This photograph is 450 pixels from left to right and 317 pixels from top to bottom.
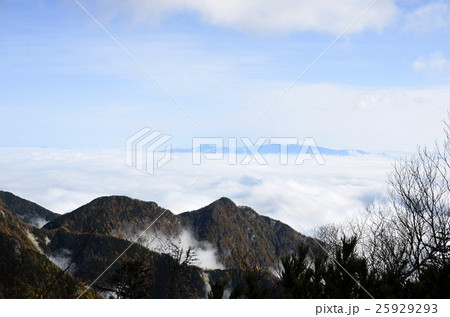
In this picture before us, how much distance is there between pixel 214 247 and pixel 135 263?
13499 centimetres

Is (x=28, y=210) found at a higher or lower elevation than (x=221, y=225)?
higher

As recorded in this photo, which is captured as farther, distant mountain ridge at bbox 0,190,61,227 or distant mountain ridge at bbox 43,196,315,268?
distant mountain ridge at bbox 43,196,315,268

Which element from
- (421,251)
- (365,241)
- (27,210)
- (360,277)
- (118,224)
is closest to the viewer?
(360,277)

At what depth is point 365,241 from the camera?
87.5 ft

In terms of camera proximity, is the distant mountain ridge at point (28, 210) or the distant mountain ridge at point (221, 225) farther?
the distant mountain ridge at point (221, 225)

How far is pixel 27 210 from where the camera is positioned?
127000 millimetres

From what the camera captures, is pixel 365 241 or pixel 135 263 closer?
pixel 135 263

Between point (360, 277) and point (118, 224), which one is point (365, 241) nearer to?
point (360, 277)

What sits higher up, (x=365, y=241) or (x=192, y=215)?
(x=192, y=215)

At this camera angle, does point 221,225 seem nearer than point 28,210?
No
